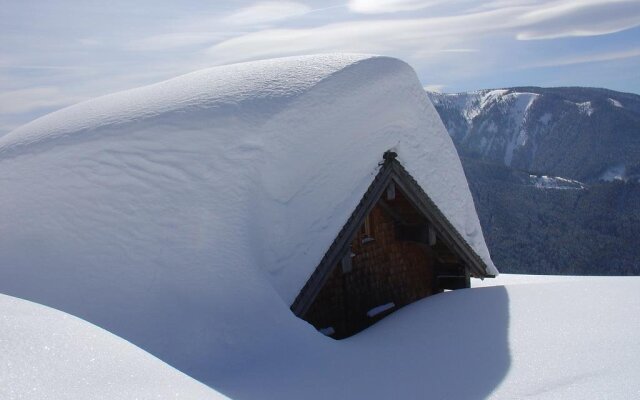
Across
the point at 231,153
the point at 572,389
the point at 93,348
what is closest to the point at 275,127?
the point at 231,153

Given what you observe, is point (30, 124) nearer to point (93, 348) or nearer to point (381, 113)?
point (381, 113)

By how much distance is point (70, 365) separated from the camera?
3.15m

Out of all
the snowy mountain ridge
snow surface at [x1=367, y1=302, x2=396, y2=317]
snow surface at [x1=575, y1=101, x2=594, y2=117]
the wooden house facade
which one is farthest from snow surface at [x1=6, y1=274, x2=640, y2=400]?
snow surface at [x1=575, y1=101, x2=594, y2=117]

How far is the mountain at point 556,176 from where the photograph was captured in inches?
1907

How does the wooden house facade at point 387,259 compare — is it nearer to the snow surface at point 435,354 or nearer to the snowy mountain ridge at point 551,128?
the snow surface at point 435,354

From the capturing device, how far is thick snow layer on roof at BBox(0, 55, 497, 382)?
534 centimetres

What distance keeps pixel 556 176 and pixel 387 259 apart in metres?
83.8

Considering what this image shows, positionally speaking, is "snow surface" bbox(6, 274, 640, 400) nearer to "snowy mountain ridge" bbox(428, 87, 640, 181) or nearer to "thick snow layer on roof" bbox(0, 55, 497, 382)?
"thick snow layer on roof" bbox(0, 55, 497, 382)

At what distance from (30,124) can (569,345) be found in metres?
7.69

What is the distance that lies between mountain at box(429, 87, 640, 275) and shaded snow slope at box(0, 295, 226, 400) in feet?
133

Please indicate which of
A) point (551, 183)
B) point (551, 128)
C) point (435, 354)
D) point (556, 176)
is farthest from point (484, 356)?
point (551, 128)

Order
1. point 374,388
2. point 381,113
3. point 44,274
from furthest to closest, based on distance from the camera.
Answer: point 381,113, point 44,274, point 374,388

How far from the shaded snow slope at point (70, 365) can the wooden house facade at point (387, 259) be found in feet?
8.78

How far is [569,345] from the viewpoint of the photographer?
16.8 ft
